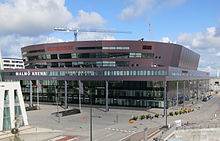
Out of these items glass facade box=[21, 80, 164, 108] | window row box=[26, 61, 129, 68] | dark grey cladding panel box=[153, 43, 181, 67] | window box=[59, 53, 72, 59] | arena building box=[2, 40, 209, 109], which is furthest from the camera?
window box=[59, 53, 72, 59]

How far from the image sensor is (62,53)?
9444cm

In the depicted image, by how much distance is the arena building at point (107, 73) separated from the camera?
74.5 meters

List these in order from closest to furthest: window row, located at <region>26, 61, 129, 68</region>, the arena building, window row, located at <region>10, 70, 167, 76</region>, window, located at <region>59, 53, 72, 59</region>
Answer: window row, located at <region>10, 70, 167, 76</region> < the arena building < window row, located at <region>26, 61, 129, 68</region> < window, located at <region>59, 53, 72, 59</region>

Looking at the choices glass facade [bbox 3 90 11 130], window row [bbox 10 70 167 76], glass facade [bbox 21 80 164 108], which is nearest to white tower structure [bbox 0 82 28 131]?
glass facade [bbox 3 90 11 130]

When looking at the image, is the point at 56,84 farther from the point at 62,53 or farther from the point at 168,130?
the point at 168,130

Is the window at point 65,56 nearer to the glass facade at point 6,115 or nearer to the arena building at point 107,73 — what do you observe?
the arena building at point 107,73

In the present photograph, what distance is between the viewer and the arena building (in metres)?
74.5

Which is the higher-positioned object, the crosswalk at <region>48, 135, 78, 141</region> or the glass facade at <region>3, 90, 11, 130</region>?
the glass facade at <region>3, 90, 11, 130</region>

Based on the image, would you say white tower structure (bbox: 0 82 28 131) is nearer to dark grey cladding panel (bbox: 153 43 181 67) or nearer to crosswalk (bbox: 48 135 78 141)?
crosswalk (bbox: 48 135 78 141)

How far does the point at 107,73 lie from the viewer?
7456cm

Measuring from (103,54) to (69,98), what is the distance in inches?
871

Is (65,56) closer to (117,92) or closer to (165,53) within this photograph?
(117,92)

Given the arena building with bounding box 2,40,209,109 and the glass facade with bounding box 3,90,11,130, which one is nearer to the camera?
the glass facade with bounding box 3,90,11,130

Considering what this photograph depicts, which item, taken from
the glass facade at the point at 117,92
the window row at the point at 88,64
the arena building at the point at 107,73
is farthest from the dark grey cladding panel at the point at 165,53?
the glass facade at the point at 117,92
